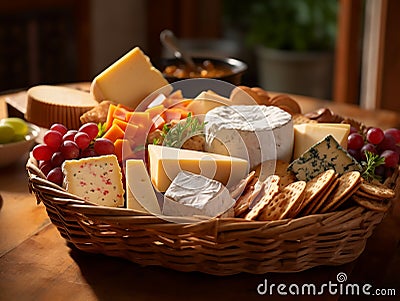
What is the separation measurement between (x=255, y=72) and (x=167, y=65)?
232cm

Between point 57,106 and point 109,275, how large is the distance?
2.06 feet

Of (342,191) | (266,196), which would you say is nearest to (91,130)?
(266,196)

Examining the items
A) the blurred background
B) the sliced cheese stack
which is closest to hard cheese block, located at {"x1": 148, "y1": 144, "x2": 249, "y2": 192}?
the sliced cheese stack

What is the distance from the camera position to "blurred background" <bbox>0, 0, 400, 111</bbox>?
3414 mm

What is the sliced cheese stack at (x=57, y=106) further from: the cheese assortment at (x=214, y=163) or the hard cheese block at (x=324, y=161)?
the hard cheese block at (x=324, y=161)

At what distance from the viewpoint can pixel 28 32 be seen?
3561 mm

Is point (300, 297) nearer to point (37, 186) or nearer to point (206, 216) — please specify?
point (206, 216)

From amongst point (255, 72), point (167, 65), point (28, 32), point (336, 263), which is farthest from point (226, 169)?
point (255, 72)

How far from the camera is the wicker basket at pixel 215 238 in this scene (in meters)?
1.09

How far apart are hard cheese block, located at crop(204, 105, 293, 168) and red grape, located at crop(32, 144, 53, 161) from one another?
322mm

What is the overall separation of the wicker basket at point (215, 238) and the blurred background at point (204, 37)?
213cm

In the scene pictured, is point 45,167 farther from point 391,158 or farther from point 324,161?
point 391,158

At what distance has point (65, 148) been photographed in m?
1.34

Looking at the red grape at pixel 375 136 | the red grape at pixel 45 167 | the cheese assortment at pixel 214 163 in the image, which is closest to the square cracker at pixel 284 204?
the cheese assortment at pixel 214 163
